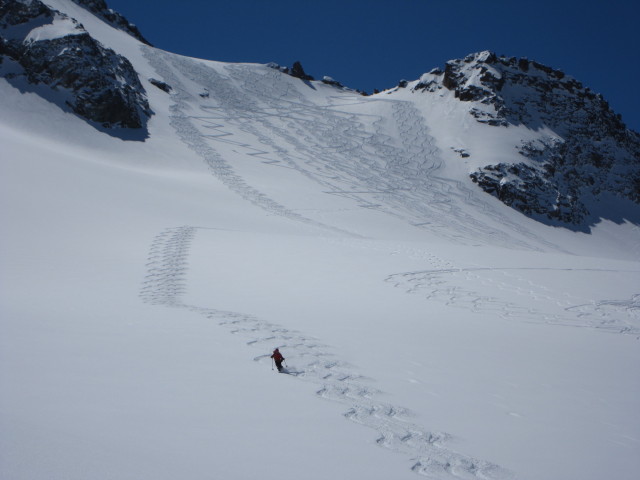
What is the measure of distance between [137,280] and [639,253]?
152ft

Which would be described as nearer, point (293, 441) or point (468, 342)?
point (293, 441)

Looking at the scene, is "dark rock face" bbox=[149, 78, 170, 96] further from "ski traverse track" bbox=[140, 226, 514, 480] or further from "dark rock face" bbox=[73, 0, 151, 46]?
"ski traverse track" bbox=[140, 226, 514, 480]

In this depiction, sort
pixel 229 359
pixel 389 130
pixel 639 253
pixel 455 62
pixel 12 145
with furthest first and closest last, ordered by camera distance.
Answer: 1. pixel 455 62
2. pixel 389 130
3. pixel 639 253
4. pixel 12 145
5. pixel 229 359

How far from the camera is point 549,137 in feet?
172

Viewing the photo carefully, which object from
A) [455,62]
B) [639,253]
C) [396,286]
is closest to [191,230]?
[396,286]

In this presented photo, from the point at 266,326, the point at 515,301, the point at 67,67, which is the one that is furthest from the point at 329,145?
the point at 266,326

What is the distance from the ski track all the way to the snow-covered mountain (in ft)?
0.27

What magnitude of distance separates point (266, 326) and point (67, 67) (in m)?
37.3

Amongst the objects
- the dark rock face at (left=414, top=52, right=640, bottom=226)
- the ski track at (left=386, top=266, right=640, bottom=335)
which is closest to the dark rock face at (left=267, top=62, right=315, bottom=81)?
the dark rock face at (left=414, top=52, right=640, bottom=226)

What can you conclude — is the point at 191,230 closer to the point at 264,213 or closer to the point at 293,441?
the point at 264,213

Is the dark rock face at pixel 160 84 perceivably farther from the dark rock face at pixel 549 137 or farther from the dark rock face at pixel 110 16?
the dark rock face at pixel 549 137

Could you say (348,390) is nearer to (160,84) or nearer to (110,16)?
(160,84)

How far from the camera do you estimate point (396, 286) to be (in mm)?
11500

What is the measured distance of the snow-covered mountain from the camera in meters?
3.90
